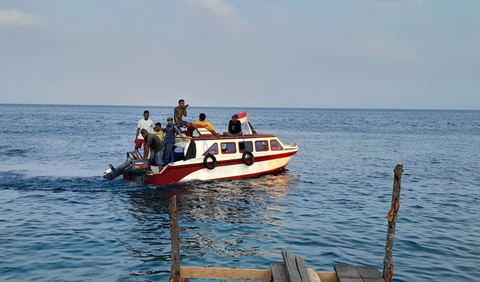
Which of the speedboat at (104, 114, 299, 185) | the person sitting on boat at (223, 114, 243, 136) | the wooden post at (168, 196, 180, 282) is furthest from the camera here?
the person sitting on boat at (223, 114, 243, 136)

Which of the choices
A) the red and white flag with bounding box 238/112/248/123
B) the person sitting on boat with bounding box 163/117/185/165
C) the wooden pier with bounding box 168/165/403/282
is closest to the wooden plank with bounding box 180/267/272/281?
the wooden pier with bounding box 168/165/403/282

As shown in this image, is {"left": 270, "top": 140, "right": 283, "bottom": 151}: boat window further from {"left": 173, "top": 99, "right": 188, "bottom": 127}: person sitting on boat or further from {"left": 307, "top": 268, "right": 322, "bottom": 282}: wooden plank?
{"left": 307, "top": 268, "right": 322, "bottom": 282}: wooden plank

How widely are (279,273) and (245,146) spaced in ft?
53.0

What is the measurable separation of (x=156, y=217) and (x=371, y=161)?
24389 millimetres

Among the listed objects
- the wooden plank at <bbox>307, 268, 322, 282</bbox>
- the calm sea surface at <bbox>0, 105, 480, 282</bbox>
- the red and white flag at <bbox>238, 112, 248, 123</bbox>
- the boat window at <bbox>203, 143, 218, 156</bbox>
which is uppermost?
the red and white flag at <bbox>238, 112, 248, 123</bbox>

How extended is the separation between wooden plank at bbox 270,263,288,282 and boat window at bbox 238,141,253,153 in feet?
51.0

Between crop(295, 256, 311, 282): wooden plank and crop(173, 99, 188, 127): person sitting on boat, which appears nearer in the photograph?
crop(295, 256, 311, 282): wooden plank

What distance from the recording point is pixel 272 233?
51.4 feet

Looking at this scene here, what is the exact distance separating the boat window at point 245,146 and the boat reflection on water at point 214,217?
165 cm

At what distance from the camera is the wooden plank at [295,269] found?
8.20m

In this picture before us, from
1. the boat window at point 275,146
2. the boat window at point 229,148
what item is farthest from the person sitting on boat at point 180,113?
the boat window at point 275,146

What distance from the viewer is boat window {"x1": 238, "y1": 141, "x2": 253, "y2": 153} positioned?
2448cm

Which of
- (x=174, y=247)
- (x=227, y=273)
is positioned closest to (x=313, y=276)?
(x=227, y=273)

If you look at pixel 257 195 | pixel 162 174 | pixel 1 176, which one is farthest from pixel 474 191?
pixel 1 176
